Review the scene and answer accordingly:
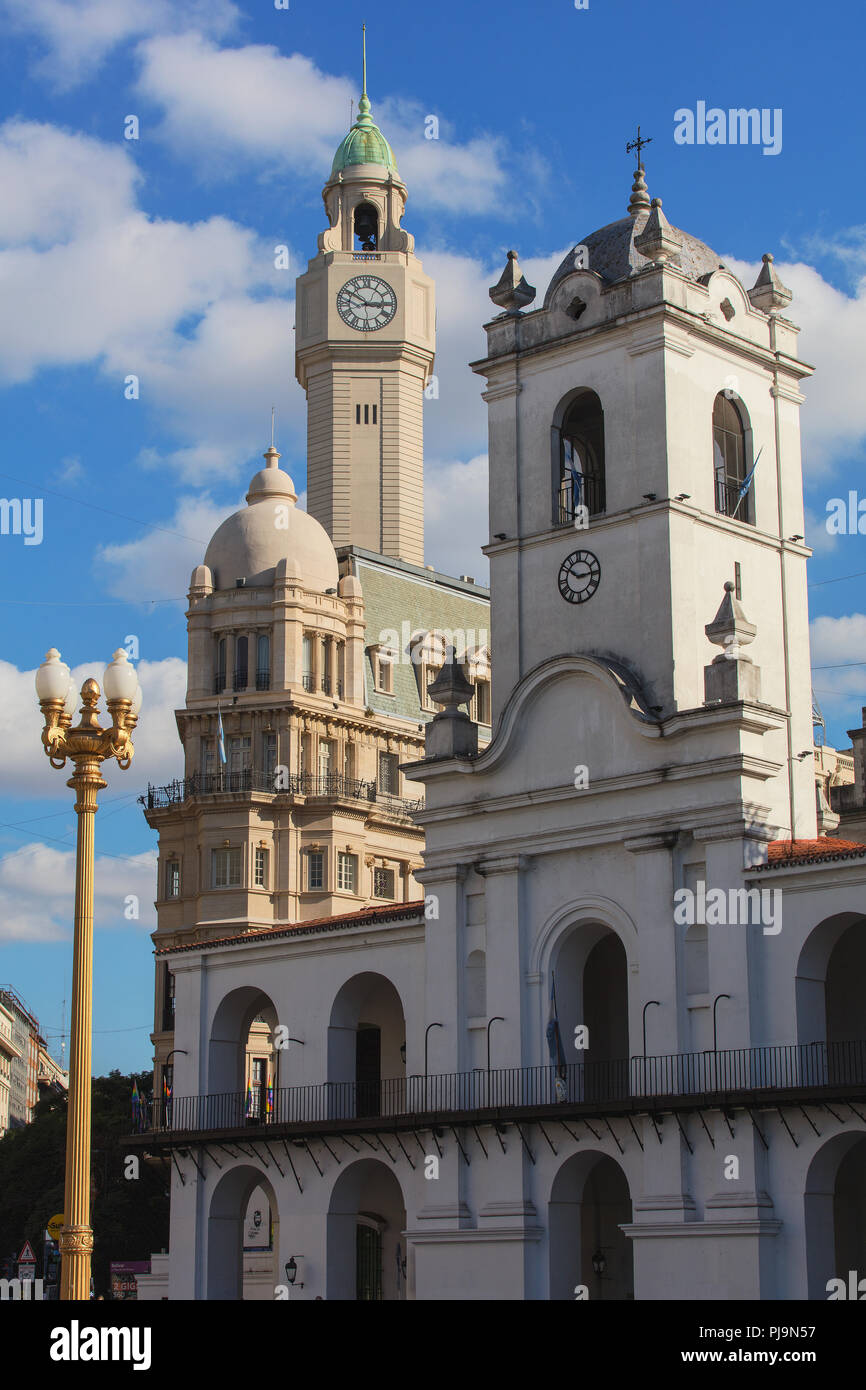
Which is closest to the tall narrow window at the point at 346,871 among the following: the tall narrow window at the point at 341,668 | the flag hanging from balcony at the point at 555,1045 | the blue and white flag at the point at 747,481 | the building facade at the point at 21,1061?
the tall narrow window at the point at 341,668

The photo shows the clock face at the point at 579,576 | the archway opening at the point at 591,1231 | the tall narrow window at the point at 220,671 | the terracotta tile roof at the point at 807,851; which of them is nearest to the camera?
the terracotta tile roof at the point at 807,851

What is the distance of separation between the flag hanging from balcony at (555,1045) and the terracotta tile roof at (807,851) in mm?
5951

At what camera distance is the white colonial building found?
4006 centimetres

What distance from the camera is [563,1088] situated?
43031 mm

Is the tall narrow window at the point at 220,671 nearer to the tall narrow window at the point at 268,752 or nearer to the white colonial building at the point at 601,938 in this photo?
the tall narrow window at the point at 268,752

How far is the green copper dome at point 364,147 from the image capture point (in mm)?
101312

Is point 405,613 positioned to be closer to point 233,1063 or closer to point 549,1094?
point 233,1063

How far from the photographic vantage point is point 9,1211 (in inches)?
3297

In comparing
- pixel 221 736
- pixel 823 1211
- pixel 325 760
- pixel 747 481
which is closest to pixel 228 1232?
pixel 823 1211

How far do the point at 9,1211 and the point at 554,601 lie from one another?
48.3 m

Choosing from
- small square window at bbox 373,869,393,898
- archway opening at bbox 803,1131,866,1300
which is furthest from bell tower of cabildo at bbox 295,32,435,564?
archway opening at bbox 803,1131,866,1300

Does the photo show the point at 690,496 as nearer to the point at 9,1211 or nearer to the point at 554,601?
the point at 554,601
